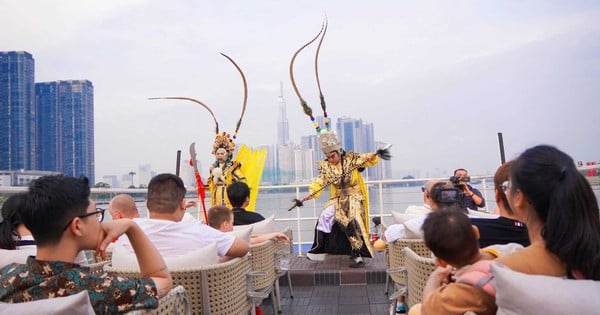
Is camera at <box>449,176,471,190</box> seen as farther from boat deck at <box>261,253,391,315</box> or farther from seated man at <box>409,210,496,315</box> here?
seated man at <box>409,210,496,315</box>

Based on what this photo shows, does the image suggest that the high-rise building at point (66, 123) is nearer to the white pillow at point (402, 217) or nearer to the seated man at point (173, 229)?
the seated man at point (173, 229)

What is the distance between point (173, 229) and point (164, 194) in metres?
0.20

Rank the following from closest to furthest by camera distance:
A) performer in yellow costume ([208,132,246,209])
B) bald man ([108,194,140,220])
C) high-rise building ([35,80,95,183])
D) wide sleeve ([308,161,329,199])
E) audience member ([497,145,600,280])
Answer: audience member ([497,145,600,280]), bald man ([108,194,140,220]), wide sleeve ([308,161,329,199]), performer in yellow costume ([208,132,246,209]), high-rise building ([35,80,95,183])

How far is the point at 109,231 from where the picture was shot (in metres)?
1.21

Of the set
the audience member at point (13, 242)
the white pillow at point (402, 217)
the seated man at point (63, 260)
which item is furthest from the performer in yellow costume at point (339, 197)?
the seated man at point (63, 260)

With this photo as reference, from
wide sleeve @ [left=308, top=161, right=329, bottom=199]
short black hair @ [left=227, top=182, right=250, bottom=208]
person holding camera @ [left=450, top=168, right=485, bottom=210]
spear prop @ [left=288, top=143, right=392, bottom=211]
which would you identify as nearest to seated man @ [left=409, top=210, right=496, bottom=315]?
person holding camera @ [left=450, top=168, right=485, bottom=210]

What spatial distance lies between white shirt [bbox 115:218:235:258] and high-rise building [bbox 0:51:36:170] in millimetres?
14888

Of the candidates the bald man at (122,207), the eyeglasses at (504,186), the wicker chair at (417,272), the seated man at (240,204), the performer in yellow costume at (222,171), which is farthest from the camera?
the performer in yellow costume at (222,171)

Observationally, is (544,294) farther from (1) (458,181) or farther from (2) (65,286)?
(1) (458,181)

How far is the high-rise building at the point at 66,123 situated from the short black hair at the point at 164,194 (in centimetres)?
1285

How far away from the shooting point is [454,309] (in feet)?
3.35

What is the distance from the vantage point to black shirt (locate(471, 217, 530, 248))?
1.72 meters

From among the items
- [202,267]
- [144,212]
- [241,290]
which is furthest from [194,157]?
[202,267]

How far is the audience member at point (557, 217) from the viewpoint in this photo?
96cm
